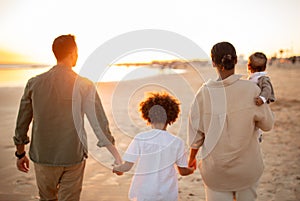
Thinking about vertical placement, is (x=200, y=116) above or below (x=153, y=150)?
above

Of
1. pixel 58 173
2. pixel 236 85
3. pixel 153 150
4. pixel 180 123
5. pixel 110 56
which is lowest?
pixel 180 123

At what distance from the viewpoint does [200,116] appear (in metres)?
2.39

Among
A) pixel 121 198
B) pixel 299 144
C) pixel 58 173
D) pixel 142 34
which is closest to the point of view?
pixel 58 173

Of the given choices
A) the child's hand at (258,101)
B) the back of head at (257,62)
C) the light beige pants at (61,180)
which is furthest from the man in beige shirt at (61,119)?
the back of head at (257,62)

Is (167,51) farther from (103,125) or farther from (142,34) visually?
(103,125)

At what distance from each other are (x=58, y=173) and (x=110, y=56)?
Result: 44.0 inches

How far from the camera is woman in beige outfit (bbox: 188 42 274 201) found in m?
2.29

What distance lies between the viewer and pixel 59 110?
2.39 meters

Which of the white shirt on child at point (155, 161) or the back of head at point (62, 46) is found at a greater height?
the back of head at point (62, 46)

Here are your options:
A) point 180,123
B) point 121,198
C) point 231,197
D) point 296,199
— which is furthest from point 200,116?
point 180,123

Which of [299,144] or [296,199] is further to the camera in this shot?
[299,144]

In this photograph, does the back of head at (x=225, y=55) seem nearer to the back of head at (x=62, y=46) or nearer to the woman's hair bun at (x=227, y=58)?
the woman's hair bun at (x=227, y=58)

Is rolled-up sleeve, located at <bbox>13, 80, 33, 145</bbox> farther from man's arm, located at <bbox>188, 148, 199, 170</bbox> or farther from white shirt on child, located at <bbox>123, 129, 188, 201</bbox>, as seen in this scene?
man's arm, located at <bbox>188, 148, 199, 170</bbox>

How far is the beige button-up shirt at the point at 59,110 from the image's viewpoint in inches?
94.3
